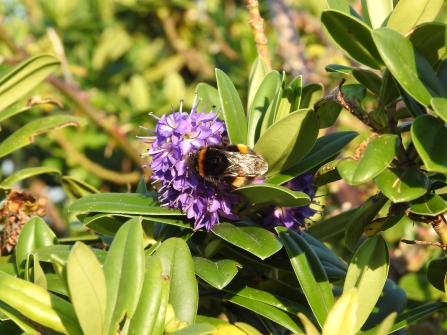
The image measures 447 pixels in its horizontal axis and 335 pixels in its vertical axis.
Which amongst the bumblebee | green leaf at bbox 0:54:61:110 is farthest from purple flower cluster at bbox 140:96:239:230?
green leaf at bbox 0:54:61:110

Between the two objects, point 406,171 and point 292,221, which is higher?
point 406,171

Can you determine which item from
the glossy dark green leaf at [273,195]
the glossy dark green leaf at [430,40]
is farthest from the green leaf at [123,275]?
the glossy dark green leaf at [430,40]

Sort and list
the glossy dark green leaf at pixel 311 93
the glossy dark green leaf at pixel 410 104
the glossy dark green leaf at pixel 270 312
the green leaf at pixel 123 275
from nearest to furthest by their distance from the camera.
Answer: the green leaf at pixel 123 275 < the glossy dark green leaf at pixel 410 104 < the glossy dark green leaf at pixel 270 312 < the glossy dark green leaf at pixel 311 93

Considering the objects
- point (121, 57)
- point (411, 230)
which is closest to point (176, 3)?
point (121, 57)

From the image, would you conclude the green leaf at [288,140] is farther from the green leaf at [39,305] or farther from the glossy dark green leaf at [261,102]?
the green leaf at [39,305]

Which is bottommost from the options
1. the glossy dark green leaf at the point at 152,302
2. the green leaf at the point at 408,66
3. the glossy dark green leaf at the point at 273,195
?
the glossy dark green leaf at the point at 152,302

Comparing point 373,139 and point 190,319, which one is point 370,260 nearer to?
point 373,139
